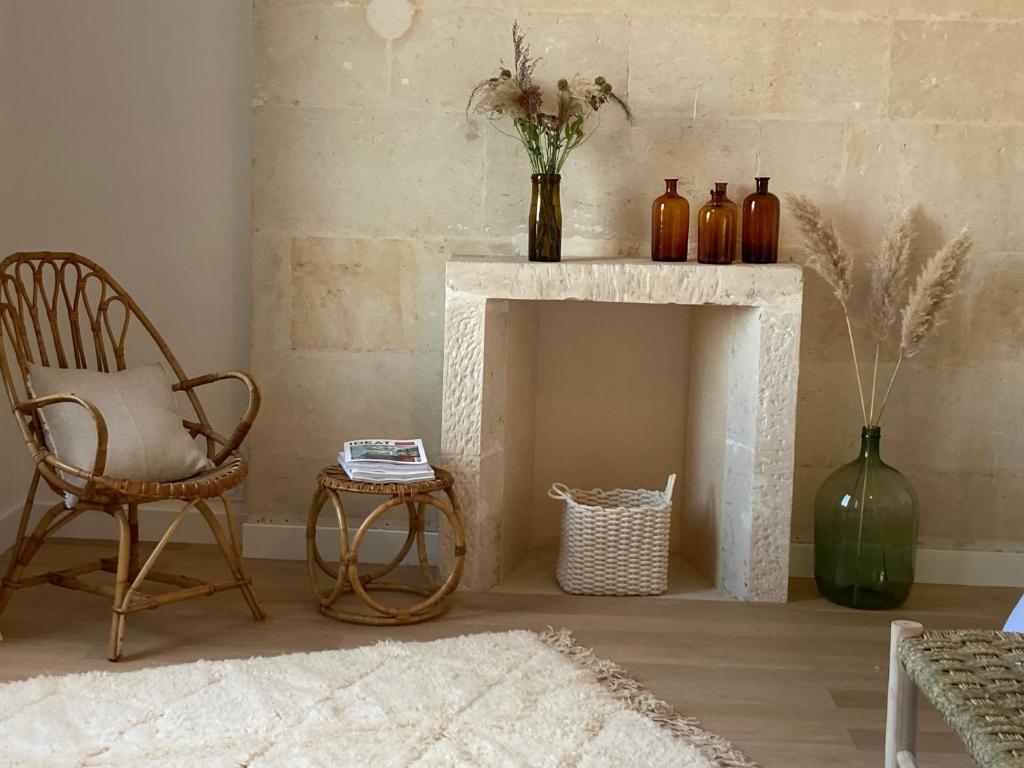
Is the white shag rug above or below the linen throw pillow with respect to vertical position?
below

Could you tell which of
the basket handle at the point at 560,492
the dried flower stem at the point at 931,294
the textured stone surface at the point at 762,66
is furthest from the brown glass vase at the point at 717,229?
the basket handle at the point at 560,492

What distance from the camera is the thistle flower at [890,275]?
12.0 feet

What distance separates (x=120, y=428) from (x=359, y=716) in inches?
40.3

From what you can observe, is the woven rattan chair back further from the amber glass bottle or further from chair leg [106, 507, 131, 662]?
the amber glass bottle

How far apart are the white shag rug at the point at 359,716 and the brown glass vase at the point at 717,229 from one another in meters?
1.28

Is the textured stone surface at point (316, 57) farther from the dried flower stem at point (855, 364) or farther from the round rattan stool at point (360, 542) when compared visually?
the dried flower stem at point (855, 364)

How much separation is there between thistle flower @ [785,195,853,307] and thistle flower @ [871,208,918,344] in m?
0.11

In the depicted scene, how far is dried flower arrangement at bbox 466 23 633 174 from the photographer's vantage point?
11.7 ft

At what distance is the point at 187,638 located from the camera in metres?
3.18

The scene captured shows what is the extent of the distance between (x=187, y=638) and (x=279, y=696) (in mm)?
522

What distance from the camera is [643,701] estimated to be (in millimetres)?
2834

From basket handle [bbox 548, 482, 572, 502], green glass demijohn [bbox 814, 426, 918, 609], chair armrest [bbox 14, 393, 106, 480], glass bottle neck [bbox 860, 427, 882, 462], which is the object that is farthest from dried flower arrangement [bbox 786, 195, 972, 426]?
chair armrest [bbox 14, 393, 106, 480]

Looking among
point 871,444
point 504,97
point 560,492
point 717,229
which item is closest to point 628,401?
point 560,492

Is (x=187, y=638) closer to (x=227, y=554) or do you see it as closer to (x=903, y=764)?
(x=227, y=554)
